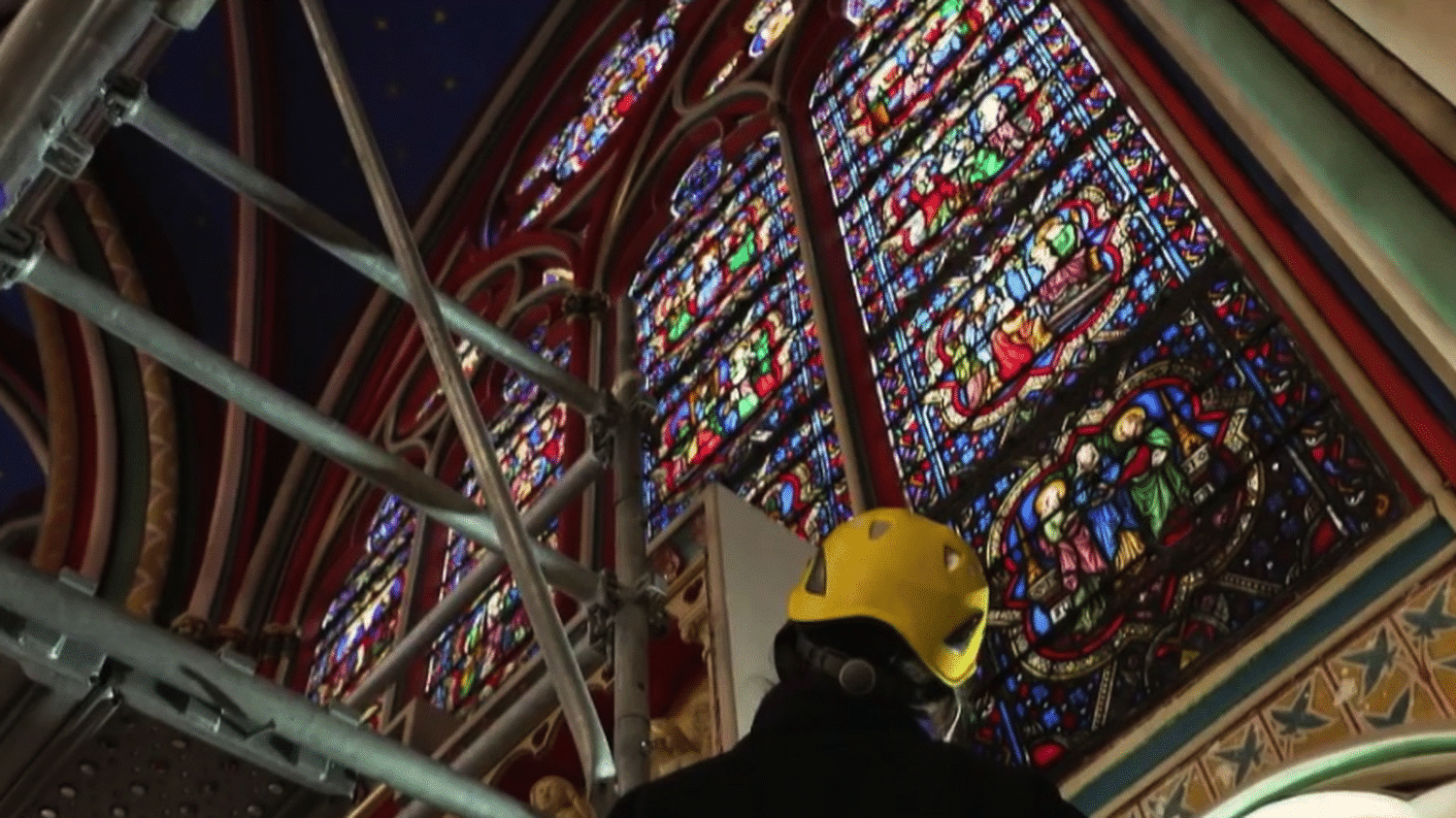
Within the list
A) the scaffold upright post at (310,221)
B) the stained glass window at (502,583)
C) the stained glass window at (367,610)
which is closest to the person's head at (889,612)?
the scaffold upright post at (310,221)

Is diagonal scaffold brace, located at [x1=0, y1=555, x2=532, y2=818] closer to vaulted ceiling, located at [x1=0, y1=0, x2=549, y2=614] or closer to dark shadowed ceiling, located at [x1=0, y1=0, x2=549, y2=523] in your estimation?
vaulted ceiling, located at [x1=0, y1=0, x2=549, y2=614]

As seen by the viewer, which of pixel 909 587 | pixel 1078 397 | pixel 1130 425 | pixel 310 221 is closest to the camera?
pixel 909 587

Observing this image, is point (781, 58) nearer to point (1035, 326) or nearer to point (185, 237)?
point (1035, 326)

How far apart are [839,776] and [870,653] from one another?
19 cm

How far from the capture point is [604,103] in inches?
317

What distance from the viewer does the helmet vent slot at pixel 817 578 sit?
70.6 inches

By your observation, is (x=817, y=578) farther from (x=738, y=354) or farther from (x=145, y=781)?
(x=738, y=354)

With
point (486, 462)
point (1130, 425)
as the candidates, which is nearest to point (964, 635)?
point (486, 462)

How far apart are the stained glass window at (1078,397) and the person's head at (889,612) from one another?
1112 millimetres

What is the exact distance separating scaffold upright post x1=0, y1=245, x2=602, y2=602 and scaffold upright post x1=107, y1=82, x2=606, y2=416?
0.29 meters

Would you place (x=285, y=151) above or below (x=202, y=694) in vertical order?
above

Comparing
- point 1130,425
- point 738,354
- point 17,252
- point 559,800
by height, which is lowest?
point 559,800

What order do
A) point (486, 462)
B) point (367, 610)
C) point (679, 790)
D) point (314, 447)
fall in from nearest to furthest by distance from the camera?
point (679, 790) < point (486, 462) < point (314, 447) < point (367, 610)

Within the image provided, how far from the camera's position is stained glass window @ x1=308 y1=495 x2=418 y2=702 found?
6.45 m
